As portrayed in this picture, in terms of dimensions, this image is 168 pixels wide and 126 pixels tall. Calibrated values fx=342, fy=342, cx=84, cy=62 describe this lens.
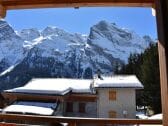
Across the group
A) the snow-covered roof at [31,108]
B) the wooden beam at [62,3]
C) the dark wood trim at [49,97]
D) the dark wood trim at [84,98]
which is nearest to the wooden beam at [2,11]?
the wooden beam at [62,3]

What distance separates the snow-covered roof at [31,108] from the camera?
21.4m

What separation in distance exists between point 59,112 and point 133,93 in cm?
558

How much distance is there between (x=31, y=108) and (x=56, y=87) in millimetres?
4277

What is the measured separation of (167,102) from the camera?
7.65ft

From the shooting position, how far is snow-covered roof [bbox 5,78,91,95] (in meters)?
24.8

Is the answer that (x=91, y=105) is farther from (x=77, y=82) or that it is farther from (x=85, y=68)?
(x=85, y=68)

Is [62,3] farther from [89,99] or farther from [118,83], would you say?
[118,83]

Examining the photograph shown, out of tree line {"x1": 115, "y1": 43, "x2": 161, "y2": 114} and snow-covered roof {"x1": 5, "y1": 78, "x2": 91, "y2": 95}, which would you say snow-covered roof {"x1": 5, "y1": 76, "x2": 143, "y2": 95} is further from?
tree line {"x1": 115, "y1": 43, "x2": 161, "y2": 114}

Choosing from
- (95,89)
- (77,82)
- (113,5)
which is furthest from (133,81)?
(113,5)

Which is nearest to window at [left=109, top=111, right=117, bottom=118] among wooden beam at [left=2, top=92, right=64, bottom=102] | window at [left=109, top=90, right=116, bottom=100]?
window at [left=109, top=90, right=116, bottom=100]

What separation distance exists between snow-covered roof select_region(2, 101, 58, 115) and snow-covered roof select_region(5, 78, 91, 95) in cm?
137

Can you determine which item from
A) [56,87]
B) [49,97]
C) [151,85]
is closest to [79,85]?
[56,87]

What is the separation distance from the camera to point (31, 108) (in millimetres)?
22281

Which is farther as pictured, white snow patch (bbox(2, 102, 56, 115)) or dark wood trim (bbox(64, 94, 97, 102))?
dark wood trim (bbox(64, 94, 97, 102))
